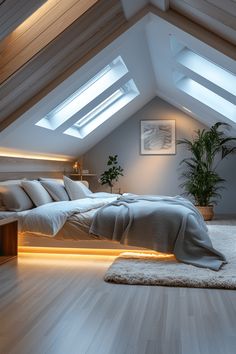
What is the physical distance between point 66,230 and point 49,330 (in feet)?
5.85

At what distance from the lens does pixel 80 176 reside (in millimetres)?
7844

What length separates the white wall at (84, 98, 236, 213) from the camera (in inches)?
308

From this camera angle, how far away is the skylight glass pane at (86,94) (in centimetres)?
546

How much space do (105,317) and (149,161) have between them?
5.78 meters

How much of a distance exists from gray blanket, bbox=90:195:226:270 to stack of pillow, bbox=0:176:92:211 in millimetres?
947

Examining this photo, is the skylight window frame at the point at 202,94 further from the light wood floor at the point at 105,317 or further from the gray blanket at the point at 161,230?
the light wood floor at the point at 105,317

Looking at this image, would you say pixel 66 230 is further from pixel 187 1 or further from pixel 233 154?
pixel 233 154

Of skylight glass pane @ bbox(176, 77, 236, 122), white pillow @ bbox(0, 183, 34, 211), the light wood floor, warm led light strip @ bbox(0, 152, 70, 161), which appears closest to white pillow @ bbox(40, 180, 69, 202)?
warm led light strip @ bbox(0, 152, 70, 161)

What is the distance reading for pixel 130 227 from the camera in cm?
384

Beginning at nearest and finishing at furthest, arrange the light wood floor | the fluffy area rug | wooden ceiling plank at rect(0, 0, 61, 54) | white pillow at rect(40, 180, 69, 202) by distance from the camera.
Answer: the light wood floor → wooden ceiling plank at rect(0, 0, 61, 54) → the fluffy area rug → white pillow at rect(40, 180, 69, 202)

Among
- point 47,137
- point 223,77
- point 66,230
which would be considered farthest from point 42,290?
point 223,77

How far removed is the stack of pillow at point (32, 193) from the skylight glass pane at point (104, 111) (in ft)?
5.32

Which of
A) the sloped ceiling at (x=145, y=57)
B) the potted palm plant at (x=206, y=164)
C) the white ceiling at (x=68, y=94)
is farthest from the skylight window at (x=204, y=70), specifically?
the potted palm plant at (x=206, y=164)

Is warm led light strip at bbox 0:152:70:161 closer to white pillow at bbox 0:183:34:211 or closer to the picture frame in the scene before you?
white pillow at bbox 0:183:34:211
